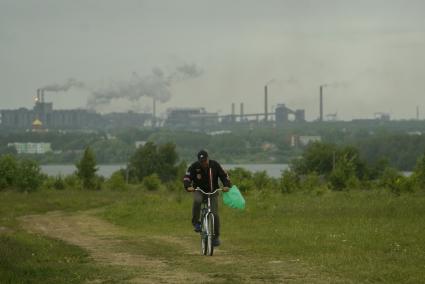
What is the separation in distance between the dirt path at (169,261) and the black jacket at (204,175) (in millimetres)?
1281

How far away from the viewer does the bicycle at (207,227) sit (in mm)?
17250

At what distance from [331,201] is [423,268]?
835 inches

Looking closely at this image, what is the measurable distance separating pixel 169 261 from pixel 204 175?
2115 mm

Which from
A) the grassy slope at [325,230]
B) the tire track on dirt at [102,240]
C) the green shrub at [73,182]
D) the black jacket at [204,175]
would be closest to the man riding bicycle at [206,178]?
the black jacket at [204,175]

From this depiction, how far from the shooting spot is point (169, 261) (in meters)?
16.1

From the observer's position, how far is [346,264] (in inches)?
576

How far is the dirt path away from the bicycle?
17 cm

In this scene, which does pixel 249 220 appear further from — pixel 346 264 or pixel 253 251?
pixel 346 264

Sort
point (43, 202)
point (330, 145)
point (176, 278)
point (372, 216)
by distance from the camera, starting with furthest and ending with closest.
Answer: point (330, 145) → point (43, 202) → point (372, 216) → point (176, 278)

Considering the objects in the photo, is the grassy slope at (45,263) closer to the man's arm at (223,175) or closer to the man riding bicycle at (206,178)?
the man riding bicycle at (206,178)

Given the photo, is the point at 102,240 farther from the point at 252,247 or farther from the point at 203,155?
the point at 203,155

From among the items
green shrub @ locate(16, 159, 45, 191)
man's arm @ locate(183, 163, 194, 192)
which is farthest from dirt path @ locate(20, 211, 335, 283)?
green shrub @ locate(16, 159, 45, 191)

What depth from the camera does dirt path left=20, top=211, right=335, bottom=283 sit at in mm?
13336

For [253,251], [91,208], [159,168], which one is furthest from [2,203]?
[159,168]
